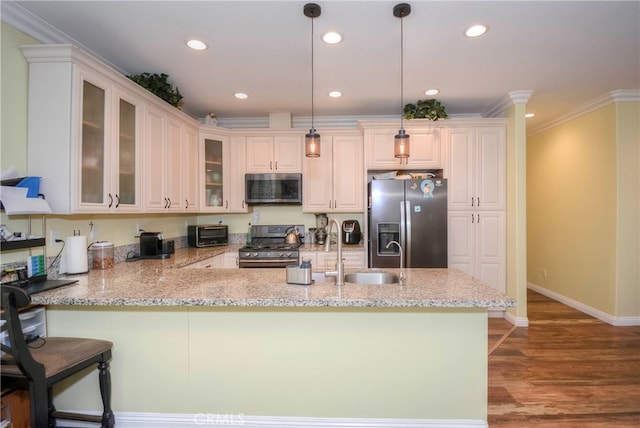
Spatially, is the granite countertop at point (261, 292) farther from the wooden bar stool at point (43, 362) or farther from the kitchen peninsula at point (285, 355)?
the wooden bar stool at point (43, 362)

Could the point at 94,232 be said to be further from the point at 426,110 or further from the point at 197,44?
the point at 426,110

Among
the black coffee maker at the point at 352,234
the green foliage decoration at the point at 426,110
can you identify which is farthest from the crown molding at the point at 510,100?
the black coffee maker at the point at 352,234

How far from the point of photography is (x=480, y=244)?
3.68 m

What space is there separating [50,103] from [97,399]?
1838 millimetres

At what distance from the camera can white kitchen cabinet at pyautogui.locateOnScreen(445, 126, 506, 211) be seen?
12.0 feet

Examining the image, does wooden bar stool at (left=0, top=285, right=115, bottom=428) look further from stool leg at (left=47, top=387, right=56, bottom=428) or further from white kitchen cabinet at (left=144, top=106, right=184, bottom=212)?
white kitchen cabinet at (left=144, top=106, right=184, bottom=212)

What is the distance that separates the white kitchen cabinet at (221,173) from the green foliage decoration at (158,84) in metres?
0.70

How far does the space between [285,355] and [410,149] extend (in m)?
2.76

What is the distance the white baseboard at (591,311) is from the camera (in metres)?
3.56

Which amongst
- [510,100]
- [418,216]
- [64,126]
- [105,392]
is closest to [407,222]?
[418,216]

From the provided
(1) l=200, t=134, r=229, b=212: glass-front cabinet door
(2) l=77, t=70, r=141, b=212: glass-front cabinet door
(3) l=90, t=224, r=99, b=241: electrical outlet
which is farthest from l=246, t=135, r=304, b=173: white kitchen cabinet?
(3) l=90, t=224, r=99, b=241: electrical outlet

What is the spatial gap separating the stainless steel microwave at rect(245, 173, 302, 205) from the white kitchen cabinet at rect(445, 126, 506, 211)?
182 cm

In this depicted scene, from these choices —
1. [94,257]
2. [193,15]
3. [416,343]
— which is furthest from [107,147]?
[416,343]

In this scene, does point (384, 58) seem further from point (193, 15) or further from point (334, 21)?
point (193, 15)
